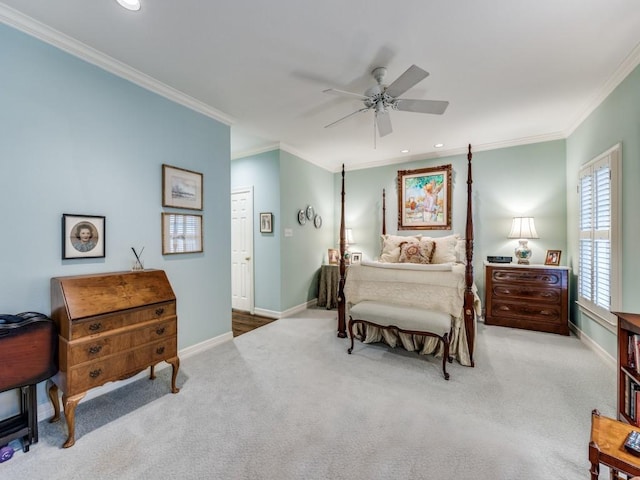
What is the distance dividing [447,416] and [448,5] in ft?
9.16

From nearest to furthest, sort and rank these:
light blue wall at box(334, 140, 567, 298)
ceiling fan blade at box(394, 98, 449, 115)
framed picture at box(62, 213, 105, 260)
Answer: framed picture at box(62, 213, 105, 260) < ceiling fan blade at box(394, 98, 449, 115) < light blue wall at box(334, 140, 567, 298)

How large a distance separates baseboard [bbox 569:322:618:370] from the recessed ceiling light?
486 cm

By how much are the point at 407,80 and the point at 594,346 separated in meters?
3.52

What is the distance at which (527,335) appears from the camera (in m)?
3.56

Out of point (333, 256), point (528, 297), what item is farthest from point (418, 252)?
point (333, 256)

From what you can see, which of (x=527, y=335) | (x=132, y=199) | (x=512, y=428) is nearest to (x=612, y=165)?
(x=527, y=335)

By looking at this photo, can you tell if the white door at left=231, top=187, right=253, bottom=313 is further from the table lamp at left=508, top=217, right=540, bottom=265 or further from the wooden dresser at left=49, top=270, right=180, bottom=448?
the table lamp at left=508, top=217, right=540, bottom=265

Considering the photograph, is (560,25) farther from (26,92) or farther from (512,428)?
(26,92)

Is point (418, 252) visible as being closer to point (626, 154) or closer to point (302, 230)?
point (302, 230)

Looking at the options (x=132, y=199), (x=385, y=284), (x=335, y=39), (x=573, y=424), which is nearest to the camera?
(x=573, y=424)

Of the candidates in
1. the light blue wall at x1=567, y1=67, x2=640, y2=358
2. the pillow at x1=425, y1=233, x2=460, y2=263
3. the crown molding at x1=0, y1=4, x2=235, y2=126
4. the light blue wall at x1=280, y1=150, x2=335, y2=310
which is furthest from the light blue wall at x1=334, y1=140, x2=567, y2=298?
the crown molding at x1=0, y1=4, x2=235, y2=126

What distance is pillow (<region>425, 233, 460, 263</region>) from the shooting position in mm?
4152

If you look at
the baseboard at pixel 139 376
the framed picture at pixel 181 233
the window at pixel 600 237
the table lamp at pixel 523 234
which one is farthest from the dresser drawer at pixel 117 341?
the table lamp at pixel 523 234

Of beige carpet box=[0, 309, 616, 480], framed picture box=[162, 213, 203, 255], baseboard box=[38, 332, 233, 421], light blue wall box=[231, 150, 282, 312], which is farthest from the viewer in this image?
light blue wall box=[231, 150, 282, 312]
